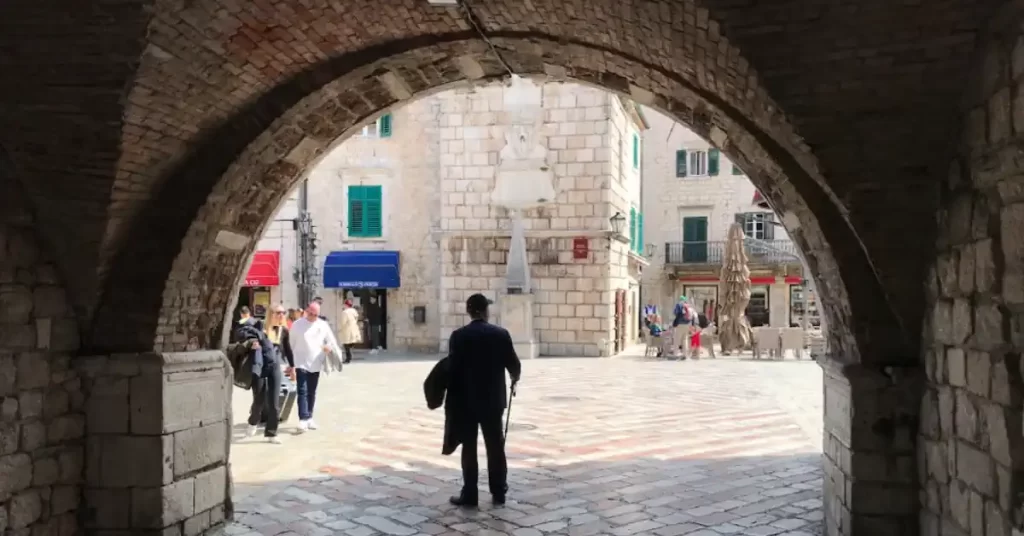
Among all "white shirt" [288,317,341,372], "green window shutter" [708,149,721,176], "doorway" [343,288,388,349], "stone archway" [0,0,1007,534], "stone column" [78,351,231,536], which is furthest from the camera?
"green window shutter" [708,149,721,176]

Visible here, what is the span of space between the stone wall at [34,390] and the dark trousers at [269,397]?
325cm

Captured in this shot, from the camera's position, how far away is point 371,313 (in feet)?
67.6

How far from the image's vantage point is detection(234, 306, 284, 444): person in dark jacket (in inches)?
310

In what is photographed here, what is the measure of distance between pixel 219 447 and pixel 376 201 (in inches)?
603

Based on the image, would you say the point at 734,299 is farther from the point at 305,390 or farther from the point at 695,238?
the point at 305,390

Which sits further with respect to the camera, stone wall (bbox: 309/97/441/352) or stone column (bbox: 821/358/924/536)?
stone wall (bbox: 309/97/441/352)

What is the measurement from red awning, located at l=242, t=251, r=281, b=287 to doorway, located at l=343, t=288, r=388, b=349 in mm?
1781

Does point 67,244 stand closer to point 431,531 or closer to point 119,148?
point 119,148

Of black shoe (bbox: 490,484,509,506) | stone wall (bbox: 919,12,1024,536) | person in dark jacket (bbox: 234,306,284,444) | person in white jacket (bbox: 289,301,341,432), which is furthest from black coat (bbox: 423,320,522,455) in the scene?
person in white jacket (bbox: 289,301,341,432)

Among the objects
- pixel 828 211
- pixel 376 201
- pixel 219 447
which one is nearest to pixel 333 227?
pixel 376 201

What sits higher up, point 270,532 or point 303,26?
point 303,26

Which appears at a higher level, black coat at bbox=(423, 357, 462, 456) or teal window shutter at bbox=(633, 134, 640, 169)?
teal window shutter at bbox=(633, 134, 640, 169)

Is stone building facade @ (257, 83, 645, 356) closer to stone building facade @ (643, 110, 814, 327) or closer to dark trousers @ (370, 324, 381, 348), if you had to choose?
dark trousers @ (370, 324, 381, 348)

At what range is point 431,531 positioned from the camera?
16.6 ft
